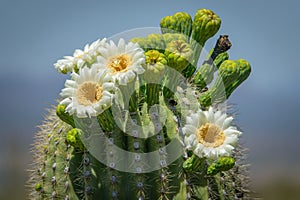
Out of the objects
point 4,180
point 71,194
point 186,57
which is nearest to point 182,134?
point 186,57

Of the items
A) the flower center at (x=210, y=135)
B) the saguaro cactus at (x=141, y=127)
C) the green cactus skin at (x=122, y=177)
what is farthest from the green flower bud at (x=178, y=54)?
the flower center at (x=210, y=135)

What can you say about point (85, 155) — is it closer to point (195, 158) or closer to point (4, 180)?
point (195, 158)

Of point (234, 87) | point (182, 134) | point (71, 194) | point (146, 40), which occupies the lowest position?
point (71, 194)

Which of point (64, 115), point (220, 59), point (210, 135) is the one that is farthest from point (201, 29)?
point (64, 115)

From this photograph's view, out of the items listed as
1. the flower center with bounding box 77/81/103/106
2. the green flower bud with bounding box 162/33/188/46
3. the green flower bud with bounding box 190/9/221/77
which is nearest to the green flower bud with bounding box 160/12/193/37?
the green flower bud with bounding box 190/9/221/77

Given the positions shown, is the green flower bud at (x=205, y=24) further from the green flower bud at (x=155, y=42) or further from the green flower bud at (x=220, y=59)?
the green flower bud at (x=155, y=42)

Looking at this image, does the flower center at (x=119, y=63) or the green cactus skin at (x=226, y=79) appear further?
the green cactus skin at (x=226, y=79)

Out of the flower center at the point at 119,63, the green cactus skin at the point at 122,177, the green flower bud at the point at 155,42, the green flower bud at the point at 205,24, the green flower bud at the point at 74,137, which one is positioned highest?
the green flower bud at the point at 205,24
